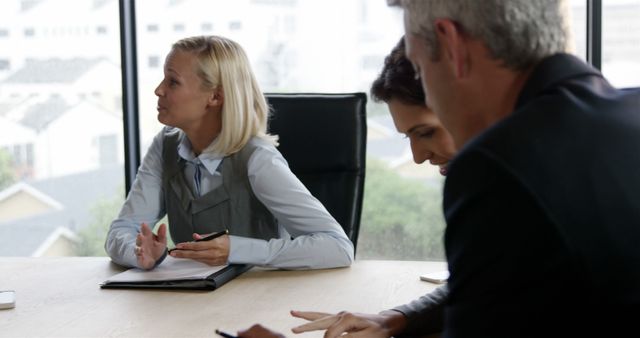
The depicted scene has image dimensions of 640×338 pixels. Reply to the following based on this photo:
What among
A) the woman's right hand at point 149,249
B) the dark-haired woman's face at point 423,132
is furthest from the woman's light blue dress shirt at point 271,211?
the dark-haired woman's face at point 423,132

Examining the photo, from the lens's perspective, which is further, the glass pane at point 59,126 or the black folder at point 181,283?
the glass pane at point 59,126

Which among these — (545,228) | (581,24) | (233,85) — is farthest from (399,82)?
(581,24)

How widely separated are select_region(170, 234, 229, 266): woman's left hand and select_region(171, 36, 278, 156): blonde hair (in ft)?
1.63

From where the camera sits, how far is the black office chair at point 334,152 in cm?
288

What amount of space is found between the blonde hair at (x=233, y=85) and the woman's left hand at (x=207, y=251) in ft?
1.63

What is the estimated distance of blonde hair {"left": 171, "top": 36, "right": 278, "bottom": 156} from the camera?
2.77 meters

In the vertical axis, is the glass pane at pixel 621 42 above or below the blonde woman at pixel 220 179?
above

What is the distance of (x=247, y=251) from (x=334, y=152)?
25.3 inches

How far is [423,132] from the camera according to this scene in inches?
75.4

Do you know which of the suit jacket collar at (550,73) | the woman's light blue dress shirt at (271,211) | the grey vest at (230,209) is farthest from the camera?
the grey vest at (230,209)

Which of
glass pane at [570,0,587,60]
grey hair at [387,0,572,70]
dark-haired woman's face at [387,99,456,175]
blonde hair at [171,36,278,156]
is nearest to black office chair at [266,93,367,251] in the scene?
blonde hair at [171,36,278,156]

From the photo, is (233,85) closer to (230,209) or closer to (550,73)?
(230,209)

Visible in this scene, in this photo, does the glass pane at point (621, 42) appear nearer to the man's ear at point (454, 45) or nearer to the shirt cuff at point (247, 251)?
the shirt cuff at point (247, 251)

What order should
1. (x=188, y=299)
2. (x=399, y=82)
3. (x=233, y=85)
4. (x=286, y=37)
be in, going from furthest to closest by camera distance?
(x=286, y=37) → (x=233, y=85) → (x=188, y=299) → (x=399, y=82)
